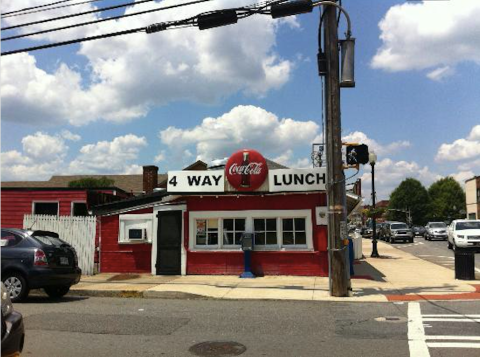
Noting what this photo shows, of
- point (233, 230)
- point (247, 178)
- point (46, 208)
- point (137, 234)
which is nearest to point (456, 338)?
point (247, 178)

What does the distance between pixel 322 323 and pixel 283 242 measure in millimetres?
6583

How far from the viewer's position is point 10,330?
4621 mm

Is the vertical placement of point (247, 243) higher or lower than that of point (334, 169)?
lower

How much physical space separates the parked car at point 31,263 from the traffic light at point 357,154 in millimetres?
7422

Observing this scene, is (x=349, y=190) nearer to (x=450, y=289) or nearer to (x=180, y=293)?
(x=450, y=289)

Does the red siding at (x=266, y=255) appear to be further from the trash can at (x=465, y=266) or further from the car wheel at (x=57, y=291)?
the car wheel at (x=57, y=291)

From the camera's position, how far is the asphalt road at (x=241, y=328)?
252 inches

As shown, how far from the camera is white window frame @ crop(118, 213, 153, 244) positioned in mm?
15461

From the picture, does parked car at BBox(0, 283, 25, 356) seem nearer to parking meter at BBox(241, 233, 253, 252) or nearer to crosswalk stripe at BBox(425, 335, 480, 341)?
crosswalk stripe at BBox(425, 335, 480, 341)

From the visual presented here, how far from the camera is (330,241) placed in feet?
37.3

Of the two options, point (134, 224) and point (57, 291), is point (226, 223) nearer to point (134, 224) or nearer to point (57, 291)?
point (134, 224)

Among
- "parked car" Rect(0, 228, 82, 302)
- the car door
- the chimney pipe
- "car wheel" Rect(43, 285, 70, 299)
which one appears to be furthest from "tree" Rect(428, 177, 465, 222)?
the car door

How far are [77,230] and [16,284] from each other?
581 cm

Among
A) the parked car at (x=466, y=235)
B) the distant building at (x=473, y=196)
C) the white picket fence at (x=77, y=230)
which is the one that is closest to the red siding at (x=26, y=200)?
the white picket fence at (x=77, y=230)
